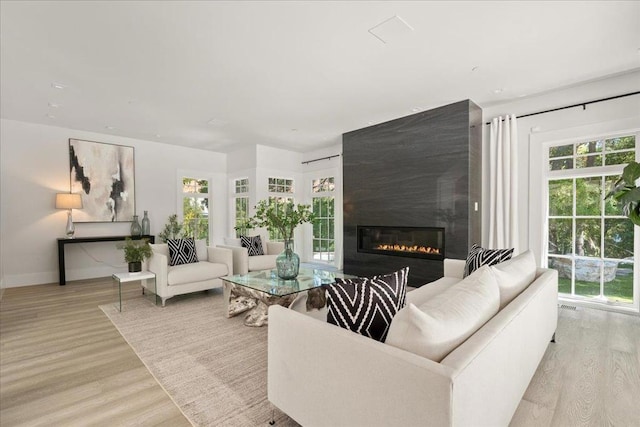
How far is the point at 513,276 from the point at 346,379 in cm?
136

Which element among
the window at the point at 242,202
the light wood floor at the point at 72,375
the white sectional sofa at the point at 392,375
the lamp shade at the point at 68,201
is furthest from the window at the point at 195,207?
the white sectional sofa at the point at 392,375

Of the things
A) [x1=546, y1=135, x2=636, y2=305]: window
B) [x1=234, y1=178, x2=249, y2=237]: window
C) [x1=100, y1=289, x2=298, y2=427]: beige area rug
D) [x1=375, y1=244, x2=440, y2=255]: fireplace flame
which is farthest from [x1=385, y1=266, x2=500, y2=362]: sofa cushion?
[x1=234, y1=178, x2=249, y2=237]: window

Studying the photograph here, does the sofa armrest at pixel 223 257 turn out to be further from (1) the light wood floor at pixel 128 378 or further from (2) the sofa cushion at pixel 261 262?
(1) the light wood floor at pixel 128 378

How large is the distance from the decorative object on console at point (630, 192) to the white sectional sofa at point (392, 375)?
178 centimetres

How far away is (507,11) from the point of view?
2.30 metres

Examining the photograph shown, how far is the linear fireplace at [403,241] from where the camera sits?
13.7 ft

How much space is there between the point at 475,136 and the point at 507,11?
195cm

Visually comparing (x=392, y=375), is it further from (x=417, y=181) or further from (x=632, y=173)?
(x=417, y=181)

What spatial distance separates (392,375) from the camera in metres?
1.03

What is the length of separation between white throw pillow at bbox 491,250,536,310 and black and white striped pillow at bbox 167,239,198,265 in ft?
12.3

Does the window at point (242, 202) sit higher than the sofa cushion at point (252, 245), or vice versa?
the window at point (242, 202)

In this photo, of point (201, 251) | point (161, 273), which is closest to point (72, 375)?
point (161, 273)

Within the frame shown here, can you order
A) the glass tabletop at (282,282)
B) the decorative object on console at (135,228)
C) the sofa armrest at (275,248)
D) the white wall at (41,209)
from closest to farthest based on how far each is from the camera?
the glass tabletop at (282,282)
the white wall at (41,209)
the sofa armrest at (275,248)
the decorative object on console at (135,228)

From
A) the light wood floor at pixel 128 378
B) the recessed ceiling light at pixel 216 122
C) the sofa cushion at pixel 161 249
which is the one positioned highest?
the recessed ceiling light at pixel 216 122
